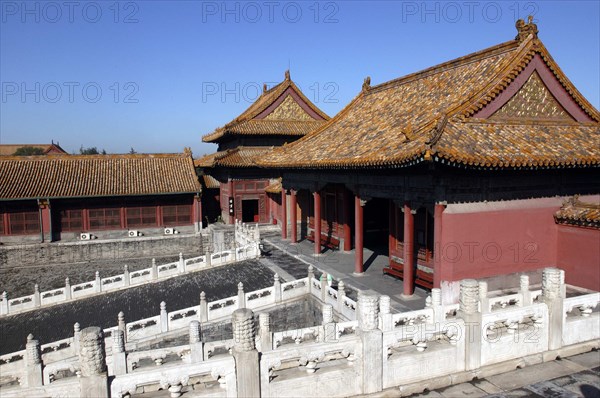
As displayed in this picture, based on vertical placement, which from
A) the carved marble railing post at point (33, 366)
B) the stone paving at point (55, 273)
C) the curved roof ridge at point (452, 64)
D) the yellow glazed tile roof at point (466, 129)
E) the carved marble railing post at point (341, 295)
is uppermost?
the curved roof ridge at point (452, 64)

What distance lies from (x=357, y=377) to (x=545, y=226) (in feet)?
28.7

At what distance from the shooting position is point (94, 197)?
28188mm

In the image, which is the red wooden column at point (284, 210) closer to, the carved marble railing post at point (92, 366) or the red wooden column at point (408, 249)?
the red wooden column at point (408, 249)

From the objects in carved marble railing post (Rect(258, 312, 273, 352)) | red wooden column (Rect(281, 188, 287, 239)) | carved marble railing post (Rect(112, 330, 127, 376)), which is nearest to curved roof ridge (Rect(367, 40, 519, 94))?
red wooden column (Rect(281, 188, 287, 239))

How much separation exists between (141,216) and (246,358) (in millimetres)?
24247

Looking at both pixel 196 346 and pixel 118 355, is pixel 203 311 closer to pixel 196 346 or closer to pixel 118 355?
pixel 196 346

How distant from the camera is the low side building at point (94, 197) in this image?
89.8 feet

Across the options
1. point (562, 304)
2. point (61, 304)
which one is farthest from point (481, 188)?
point (61, 304)

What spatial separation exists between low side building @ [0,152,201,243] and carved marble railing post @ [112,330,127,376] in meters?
19.2

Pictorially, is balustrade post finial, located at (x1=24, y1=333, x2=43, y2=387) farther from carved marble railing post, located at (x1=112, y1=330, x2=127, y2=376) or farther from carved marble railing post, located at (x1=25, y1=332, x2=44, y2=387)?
carved marble railing post, located at (x1=112, y1=330, x2=127, y2=376)

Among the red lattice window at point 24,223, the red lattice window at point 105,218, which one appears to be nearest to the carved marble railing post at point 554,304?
the red lattice window at point 105,218

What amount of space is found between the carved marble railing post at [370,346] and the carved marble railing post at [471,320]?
185 cm

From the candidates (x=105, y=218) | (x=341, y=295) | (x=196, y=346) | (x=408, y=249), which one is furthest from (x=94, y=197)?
(x=408, y=249)

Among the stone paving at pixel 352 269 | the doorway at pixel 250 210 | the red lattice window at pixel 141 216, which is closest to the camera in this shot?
the stone paving at pixel 352 269
